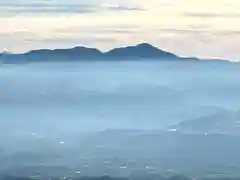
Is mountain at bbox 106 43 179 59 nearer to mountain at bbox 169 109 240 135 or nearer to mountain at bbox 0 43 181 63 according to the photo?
mountain at bbox 0 43 181 63

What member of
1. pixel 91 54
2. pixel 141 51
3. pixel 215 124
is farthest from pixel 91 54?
pixel 215 124

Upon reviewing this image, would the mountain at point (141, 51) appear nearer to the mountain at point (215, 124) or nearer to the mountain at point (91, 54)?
the mountain at point (91, 54)

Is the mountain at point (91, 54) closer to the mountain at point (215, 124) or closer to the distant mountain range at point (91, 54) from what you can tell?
the distant mountain range at point (91, 54)

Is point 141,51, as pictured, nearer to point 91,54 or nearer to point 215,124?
point 91,54

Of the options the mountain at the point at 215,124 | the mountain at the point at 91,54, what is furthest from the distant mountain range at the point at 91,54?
the mountain at the point at 215,124

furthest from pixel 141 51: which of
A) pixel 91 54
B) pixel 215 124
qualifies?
pixel 215 124

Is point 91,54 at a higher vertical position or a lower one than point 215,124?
higher

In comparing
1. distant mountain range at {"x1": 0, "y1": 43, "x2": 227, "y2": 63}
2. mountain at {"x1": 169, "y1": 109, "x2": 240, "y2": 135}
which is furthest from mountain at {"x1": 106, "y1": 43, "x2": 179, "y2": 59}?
mountain at {"x1": 169, "y1": 109, "x2": 240, "y2": 135}

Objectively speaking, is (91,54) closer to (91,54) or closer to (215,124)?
(91,54)

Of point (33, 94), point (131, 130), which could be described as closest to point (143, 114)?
point (131, 130)

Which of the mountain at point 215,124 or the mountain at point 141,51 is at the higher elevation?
the mountain at point 141,51

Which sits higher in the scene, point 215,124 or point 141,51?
point 141,51
